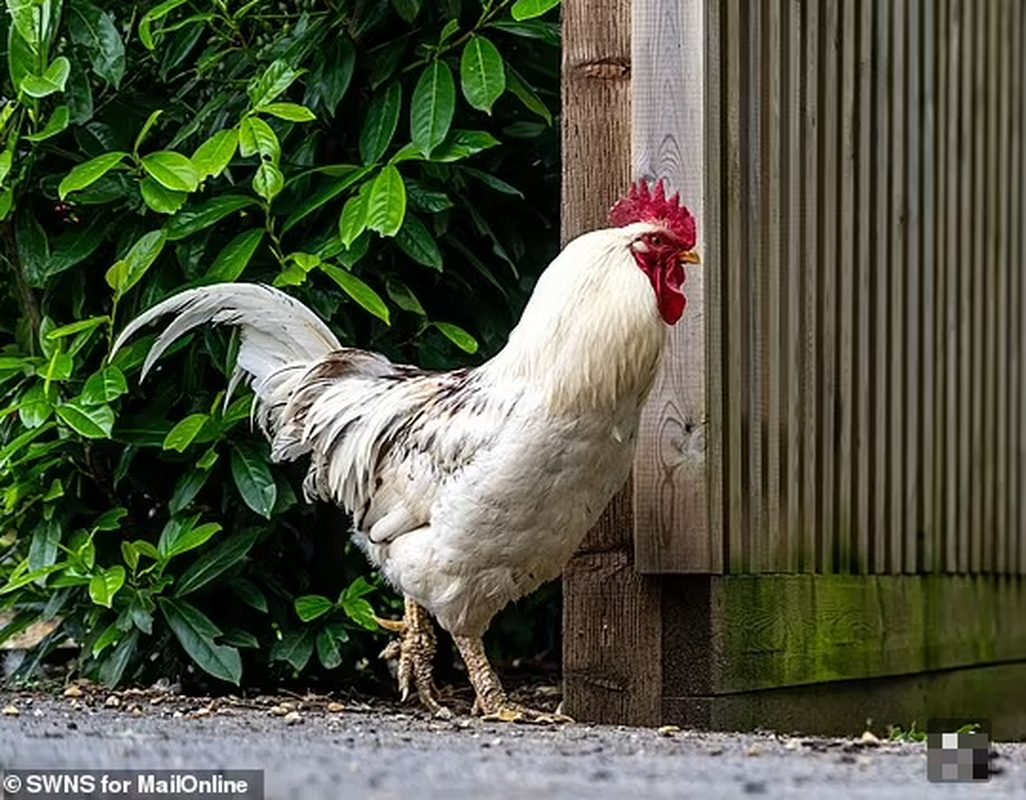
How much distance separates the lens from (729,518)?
5.14 meters

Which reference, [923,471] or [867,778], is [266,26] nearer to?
[923,471]

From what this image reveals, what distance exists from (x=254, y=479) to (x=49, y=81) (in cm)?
131

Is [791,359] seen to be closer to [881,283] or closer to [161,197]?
[881,283]

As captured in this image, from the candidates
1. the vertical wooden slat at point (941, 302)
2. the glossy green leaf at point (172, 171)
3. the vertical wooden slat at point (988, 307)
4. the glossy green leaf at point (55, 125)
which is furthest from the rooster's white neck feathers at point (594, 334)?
the vertical wooden slat at point (988, 307)

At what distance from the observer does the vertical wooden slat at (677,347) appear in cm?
505

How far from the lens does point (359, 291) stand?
5.42 meters

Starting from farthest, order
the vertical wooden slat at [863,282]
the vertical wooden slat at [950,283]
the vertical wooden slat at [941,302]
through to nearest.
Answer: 1. the vertical wooden slat at [950,283]
2. the vertical wooden slat at [941,302]
3. the vertical wooden slat at [863,282]

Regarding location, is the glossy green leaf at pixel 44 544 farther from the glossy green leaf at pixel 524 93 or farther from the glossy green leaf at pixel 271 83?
the glossy green leaf at pixel 524 93

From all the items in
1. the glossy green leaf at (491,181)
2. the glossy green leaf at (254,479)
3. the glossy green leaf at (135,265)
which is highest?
the glossy green leaf at (491,181)

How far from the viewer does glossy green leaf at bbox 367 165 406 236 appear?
527cm

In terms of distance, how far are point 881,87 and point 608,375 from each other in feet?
6.55

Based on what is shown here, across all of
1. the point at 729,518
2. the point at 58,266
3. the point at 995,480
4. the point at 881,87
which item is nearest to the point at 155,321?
the point at 58,266

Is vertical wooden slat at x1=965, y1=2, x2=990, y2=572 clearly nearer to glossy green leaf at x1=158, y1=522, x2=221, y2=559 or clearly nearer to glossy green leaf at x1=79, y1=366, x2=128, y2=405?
glossy green leaf at x1=158, y1=522, x2=221, y2=559

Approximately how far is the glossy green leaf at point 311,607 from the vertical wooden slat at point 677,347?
1.08m
